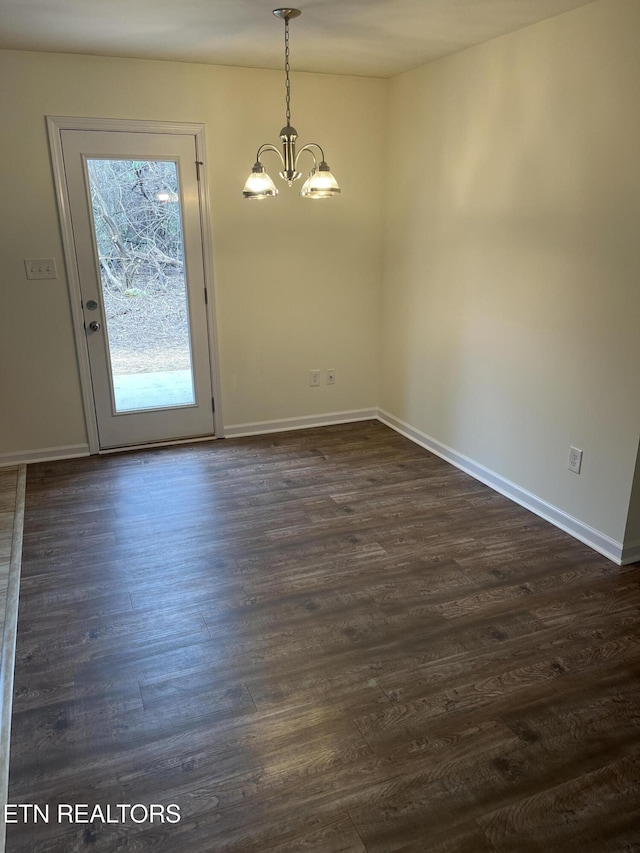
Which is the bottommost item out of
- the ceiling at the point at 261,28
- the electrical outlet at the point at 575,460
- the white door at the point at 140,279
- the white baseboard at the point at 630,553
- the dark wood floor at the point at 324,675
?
the dark wood floor at the point at 324,675

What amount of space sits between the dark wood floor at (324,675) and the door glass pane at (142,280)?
1.02 meters

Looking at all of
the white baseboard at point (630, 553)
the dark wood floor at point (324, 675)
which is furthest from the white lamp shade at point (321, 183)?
the white baseboard at point (630, 553)

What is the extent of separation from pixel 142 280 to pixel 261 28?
69.3 inches

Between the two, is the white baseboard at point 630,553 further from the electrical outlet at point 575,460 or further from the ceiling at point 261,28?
the ceiling at point 261,28

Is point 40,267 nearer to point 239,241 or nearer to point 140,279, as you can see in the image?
point 140,279

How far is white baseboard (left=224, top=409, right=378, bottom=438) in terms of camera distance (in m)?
4.84

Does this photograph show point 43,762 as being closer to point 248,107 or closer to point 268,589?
point 268,589

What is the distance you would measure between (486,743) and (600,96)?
8.99ft

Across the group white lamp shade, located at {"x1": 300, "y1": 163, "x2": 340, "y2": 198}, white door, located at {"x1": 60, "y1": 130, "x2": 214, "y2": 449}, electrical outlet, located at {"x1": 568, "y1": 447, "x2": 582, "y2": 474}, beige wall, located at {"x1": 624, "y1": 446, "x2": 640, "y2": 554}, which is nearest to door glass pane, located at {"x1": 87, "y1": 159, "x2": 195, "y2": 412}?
white door, located at {"x1": 60, "y1": 130, "x2": 214, "y2": 449}

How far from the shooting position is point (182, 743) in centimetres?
198

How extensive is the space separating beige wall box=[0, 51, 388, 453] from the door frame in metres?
0.05

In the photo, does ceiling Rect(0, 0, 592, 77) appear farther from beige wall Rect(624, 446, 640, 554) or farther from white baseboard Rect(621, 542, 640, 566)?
white baseboard Rect(621, 542, 640, 566)

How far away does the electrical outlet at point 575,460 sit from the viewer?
3178 millimetres

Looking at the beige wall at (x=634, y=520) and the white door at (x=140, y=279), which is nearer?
the beige wall at (x=634, y=520)
